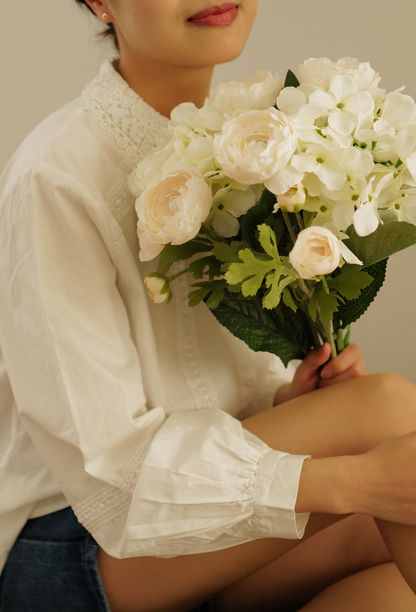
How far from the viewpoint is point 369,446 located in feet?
2.85

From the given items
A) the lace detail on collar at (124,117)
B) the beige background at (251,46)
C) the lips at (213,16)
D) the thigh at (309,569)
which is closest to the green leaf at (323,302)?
the lace detail on collar at (124,117)

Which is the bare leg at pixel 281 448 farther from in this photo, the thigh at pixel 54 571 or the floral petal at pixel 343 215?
the floral petal at pixel 343 215

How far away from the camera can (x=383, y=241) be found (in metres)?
0.77

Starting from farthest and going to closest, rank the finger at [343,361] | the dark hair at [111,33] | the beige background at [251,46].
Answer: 1. the beige background at [251,46]
2. the dark hair at [111,33]
3. the finger at [343,361]

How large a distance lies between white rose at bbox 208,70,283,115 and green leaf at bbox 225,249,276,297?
0.68 ft

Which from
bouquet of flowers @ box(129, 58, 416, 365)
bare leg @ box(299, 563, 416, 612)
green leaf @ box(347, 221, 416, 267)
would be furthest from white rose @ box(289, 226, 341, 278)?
bare leg @ box(299, 563, 416, 612)

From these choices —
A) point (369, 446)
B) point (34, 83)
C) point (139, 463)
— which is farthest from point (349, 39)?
point (139, 463)

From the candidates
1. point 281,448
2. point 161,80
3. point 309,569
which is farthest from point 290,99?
point 309,569

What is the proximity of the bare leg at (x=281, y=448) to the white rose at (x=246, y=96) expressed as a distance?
16.6 inches

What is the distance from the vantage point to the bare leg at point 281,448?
2.89 ft

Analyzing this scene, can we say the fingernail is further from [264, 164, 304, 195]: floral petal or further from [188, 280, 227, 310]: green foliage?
[264, 164, 304, 195]: floral petal

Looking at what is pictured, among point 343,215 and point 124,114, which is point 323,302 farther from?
point 124,114

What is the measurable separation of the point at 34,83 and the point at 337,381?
3.50 ft

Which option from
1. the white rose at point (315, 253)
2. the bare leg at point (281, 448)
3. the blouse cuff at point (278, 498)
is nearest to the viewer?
the white rose at point (315, 253)
